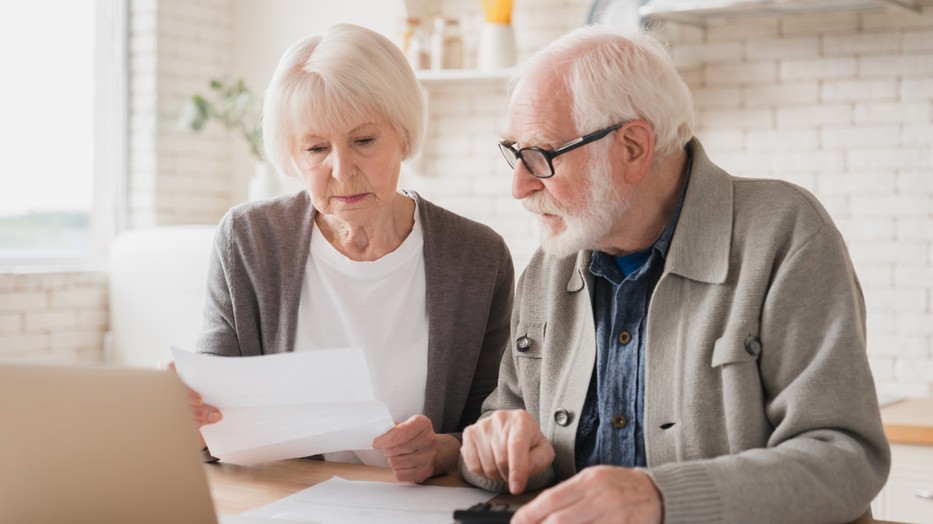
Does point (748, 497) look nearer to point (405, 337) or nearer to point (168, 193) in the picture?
point (405, 337)

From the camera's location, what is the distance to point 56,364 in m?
1.15

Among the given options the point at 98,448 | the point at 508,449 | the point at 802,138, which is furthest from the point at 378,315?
the point at 802,138

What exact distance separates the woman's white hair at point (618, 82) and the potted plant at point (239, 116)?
9.52 feet

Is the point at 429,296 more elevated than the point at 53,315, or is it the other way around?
the point at 429,296

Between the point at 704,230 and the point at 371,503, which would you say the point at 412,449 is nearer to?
the point at 371,503

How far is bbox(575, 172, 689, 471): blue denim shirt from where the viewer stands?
1614 millimetres

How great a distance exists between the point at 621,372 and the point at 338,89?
779mm

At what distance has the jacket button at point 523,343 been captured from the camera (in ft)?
5.85

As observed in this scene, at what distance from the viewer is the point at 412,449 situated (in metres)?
1.65

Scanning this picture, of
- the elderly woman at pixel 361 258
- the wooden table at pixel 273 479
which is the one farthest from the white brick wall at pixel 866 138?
the wooden table at pixel 273 479

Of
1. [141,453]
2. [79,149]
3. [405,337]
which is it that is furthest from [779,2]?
[79,149]

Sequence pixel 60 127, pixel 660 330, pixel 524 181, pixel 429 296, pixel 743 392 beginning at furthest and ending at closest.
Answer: pixel 60 127, pixel 429 296, pixel 524 181, pixel 660 330, pixel 743 392

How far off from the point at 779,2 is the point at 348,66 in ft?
5.57

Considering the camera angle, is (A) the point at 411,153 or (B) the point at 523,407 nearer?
(B) the point at 523,407
